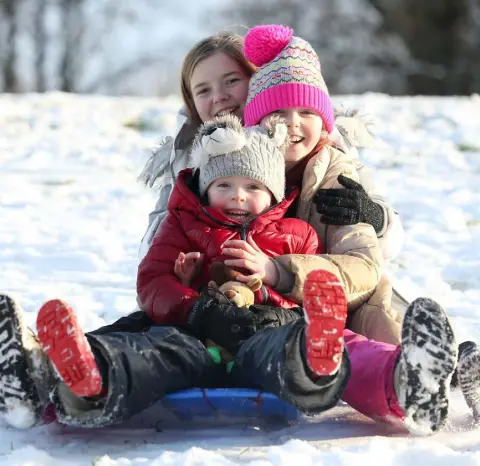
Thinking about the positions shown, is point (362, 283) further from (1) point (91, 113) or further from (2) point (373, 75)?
(2) point (373, 75)

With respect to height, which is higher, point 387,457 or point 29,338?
point 29,338

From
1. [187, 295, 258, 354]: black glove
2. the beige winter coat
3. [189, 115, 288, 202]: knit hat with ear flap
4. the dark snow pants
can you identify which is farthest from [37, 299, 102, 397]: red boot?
[189, 115, 288, 202]: knit hat with ear flap

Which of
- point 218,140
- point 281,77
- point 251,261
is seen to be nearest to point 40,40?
point 281,77

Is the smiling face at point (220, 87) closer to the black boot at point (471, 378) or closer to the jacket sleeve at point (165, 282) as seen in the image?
the jacket sleeve at point (165, 282)

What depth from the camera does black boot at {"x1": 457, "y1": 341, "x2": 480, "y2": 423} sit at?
218cm

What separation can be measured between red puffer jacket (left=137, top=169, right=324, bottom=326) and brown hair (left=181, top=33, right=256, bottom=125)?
734 mm

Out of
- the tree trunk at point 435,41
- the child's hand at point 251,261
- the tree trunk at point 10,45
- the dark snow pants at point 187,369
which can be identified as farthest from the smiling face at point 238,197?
the tree trunk at point 10,45

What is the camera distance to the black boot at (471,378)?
2180 millimetres

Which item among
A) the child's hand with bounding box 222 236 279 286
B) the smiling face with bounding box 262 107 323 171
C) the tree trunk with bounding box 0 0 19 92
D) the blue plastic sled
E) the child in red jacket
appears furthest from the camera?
the tree trunk with bounding box 0 0 19 92

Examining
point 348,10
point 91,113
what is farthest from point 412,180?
point 348,10

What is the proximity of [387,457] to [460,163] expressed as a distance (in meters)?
6.06

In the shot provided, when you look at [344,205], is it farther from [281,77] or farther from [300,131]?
[281,77]

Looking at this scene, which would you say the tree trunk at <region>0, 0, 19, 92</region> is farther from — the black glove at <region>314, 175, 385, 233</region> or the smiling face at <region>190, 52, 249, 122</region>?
the black glove at <region>314, 175, 385, 233</region>

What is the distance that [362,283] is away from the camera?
8.14ft
